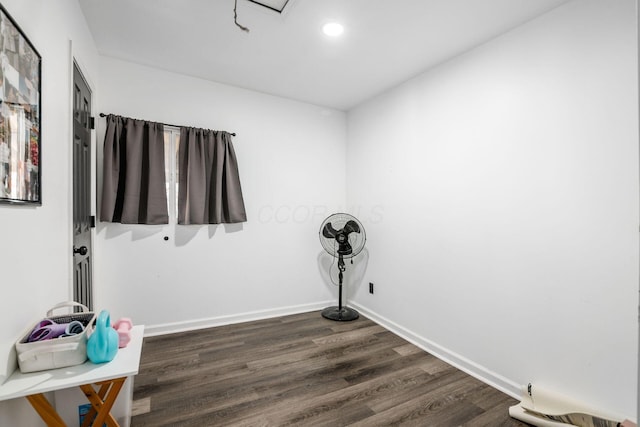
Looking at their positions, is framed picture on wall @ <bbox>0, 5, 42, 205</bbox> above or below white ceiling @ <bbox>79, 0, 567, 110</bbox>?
below

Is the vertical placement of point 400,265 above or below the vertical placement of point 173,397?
above

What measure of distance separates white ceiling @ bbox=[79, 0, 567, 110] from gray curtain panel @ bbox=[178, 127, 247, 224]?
0.67 meters

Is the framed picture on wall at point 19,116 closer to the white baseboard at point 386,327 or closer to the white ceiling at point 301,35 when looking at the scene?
the white ceiling at point 301,35

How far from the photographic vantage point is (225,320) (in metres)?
3.15

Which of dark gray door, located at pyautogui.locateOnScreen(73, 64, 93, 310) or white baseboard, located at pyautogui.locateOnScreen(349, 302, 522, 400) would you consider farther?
white baseboard, located at pyautogui.locateOnScreen(349, 302, 522, 400)

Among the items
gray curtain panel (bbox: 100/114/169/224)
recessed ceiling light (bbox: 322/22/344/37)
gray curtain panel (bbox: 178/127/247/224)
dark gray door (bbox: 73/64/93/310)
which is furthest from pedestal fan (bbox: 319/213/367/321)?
dark gray door (bbox: 73/64/93/310)

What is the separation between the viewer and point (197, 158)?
2.94 m

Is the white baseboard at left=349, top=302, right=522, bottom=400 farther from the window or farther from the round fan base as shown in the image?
the window

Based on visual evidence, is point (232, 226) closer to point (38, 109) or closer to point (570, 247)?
point (38, 109)

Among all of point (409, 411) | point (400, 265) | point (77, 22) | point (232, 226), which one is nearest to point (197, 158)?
point (232, 226)

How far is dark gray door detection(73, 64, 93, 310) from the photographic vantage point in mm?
1915

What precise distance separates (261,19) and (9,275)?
201cm

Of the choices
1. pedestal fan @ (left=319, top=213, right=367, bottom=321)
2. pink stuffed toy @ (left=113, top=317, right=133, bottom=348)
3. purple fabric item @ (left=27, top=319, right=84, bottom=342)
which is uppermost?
pedestal fan @ (left=319, top=213, right=367, bottom=321)

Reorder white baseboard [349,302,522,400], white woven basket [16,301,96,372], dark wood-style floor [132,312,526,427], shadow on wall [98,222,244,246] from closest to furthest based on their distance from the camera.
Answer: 1. white woven basket [16,301,96,372]
2. dark wood-style floor [132,312,526,427]
3. white baseboard [349,302,522,400]
4. shadow on wall [98,222,244,246]
